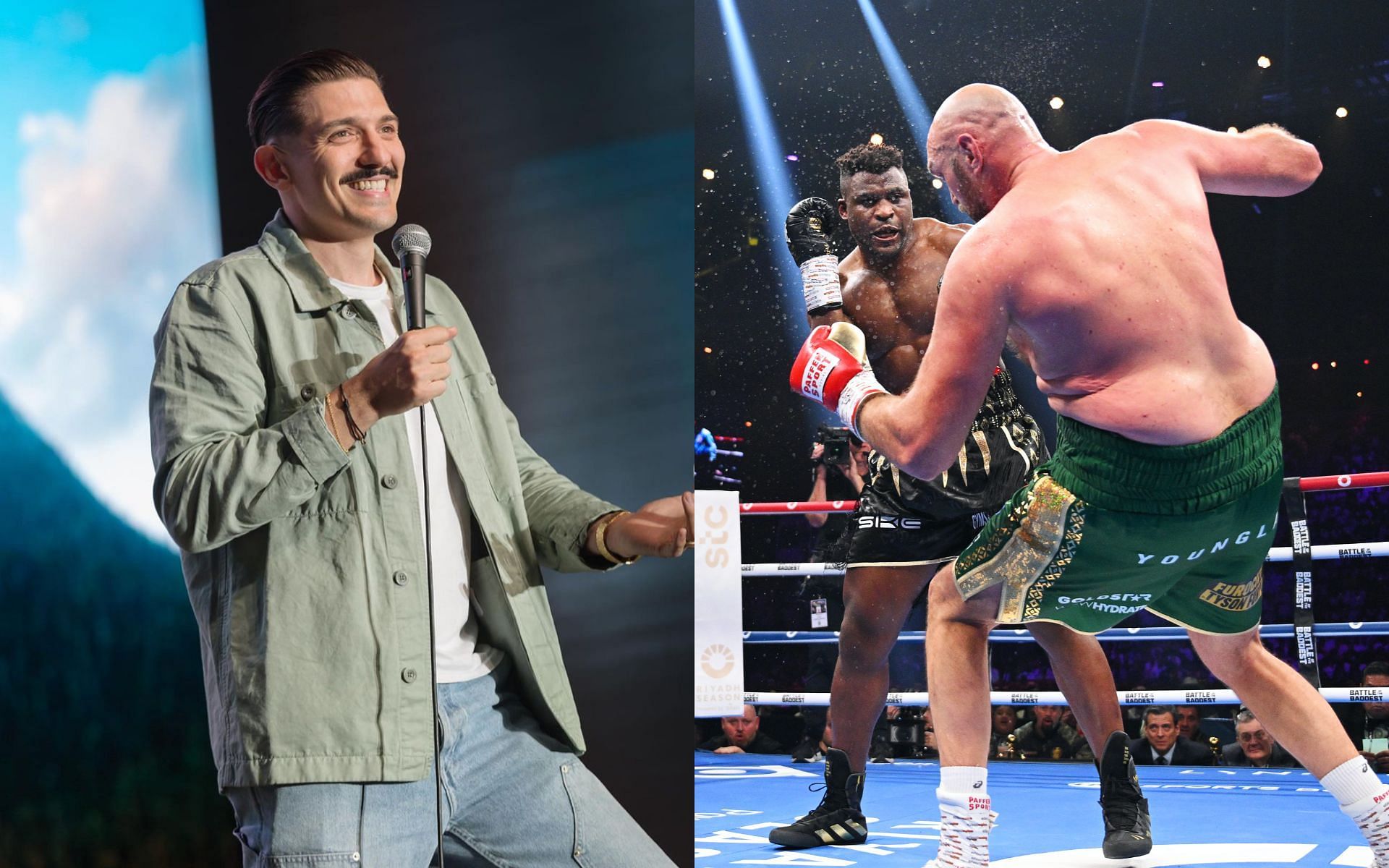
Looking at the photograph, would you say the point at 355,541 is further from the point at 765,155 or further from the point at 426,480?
the point at 765,155

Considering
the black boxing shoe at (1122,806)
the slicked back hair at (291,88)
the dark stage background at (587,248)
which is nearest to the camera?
the slicked back hair at (291,88)

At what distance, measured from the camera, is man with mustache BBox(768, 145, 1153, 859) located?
6.92 feet

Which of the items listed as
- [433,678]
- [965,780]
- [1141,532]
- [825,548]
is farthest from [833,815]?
[433,678]

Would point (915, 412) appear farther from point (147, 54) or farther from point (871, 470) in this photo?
point (147, 54)

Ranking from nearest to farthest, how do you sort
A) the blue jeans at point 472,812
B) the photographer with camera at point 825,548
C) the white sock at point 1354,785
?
the blue jeans at point 472,812 < the white sock at point 1354,785 < the photographer with camera at point 825,548

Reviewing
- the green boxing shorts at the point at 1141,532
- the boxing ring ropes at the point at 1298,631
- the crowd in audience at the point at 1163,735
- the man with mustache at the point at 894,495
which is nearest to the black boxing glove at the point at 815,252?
the man with mustache at the point at 894,495

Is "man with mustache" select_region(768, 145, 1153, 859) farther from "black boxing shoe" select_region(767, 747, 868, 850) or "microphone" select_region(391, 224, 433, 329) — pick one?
"microphone" select_region(391, 224, 433, 329)

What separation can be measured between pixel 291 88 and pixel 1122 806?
5.80 feet

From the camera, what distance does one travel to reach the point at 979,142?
2.18m

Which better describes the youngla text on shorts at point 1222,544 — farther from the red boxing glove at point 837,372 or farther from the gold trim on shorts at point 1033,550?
the red boxing glove at point 837,372

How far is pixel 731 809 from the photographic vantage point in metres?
2.41

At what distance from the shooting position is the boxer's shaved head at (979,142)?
7.02ft

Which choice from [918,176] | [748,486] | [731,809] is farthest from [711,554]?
[918,176]

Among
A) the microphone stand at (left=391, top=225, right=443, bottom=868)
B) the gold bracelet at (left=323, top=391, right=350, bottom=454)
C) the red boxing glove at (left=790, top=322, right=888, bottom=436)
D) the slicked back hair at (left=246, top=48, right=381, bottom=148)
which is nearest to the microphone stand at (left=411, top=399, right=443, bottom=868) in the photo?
the microphone stand at (left=391, top=225, right=443, bottom=868)
